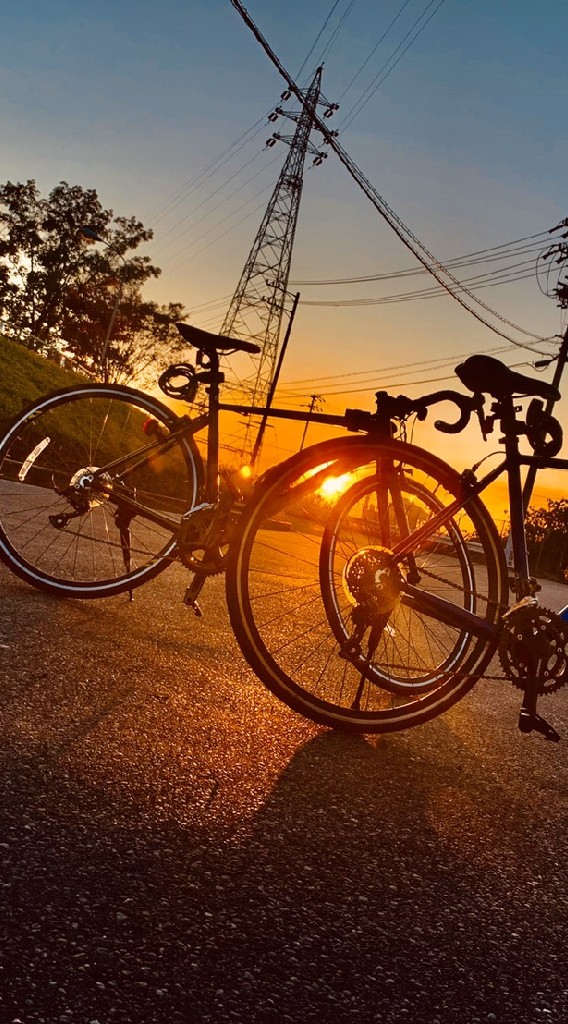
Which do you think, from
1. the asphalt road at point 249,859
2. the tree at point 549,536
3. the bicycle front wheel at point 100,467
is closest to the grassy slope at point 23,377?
the bicycle front wheel at point 100,467

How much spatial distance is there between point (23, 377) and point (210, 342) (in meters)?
23.0

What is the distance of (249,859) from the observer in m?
1.77

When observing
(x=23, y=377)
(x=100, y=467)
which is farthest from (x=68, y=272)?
(x=100, y=467)

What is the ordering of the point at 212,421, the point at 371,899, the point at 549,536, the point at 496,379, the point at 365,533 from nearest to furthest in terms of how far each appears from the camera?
the point at 371,899 → the point at 496,379 → the point at 365,533 → the point at 212,421 → the point at 549,536

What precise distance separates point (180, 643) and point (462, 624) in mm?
1372

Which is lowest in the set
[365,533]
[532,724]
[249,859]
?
[249,859]

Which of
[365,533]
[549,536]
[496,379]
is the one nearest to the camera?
[496,379]

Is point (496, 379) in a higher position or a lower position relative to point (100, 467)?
higher

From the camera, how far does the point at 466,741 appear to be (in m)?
3.17

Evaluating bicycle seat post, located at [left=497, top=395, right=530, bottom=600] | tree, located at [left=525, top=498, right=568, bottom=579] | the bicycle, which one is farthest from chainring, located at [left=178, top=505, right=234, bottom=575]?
tree, located at [left=525, top=498, right=568, bottom=579]

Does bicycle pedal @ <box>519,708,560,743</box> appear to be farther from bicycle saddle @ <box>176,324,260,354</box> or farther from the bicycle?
bicycle saddle @ <box>176,324,260,354</box>

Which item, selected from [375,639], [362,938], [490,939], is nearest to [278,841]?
[362,938]

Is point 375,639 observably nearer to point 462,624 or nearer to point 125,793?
point 462,624

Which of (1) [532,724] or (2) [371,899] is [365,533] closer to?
(1) [532,724]
